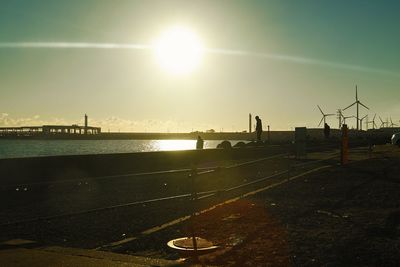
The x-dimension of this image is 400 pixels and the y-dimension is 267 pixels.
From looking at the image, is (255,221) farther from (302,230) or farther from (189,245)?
(189,245)

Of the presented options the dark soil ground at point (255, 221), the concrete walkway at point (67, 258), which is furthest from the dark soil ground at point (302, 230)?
the concrete walkway at point (67, 258)

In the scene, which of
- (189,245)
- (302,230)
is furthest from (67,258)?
(302,230)

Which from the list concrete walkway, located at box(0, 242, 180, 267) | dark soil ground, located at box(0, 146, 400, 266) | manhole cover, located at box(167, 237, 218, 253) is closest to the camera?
concrete walkway, located at box(0, 242, 180, 267)

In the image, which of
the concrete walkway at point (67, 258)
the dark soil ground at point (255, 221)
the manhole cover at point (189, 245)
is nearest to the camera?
the concrete walkway at point (67, 258)

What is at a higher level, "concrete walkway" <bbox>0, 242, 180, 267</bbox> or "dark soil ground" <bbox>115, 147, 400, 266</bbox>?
"dark soil ground" <bbox>115, 147, 400, 266</bbox>

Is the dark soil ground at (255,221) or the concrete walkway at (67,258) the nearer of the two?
the concrete walkway at (67,258)

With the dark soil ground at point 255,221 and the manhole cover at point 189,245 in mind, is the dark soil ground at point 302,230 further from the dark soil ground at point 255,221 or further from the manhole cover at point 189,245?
the manhole cover at point 189,245

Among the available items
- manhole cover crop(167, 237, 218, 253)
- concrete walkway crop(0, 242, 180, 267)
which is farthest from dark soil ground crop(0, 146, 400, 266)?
concrete walkway crop(0, 242, 180, 267)

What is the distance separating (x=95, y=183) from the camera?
18.4 metres

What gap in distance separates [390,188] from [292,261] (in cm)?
765

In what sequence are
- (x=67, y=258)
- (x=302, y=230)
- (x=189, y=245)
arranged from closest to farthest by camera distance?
(x=67, y=258)
(x=189, y=245)
(x=302, y=230)

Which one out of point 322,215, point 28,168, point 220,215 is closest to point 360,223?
point 322,215

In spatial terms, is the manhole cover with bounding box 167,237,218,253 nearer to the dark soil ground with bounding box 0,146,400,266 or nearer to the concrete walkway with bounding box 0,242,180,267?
the dark soil ground with bounding box 0,146,400,266

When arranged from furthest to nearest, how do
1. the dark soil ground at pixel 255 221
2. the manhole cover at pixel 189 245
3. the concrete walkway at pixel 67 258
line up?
the manhole cover at pixel 189 245 < the dark soil ground at pixel 255 221 < the concrete walkway at pixel 67 258
